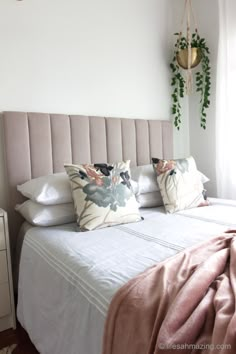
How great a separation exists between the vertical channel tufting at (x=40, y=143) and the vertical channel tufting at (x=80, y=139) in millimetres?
194

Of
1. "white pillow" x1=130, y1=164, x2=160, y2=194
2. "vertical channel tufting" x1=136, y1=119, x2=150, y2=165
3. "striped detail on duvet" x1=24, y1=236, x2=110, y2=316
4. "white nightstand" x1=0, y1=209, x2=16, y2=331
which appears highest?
"vertical channel tufting" x1=136, y1=119, x2=150, y2=165

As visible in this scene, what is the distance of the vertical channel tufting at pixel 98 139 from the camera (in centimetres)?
226

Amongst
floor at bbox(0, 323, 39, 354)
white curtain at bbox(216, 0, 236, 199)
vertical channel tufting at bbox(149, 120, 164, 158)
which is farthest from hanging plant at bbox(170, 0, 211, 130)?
floor at bbox(0, 323, 39, 354)

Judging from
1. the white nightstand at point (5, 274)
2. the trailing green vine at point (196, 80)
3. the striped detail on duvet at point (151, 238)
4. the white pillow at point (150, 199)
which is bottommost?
the white nightstand at point (5, 274)

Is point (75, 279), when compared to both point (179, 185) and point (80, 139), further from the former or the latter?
point (80, 139)

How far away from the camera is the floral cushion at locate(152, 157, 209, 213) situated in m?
2.04

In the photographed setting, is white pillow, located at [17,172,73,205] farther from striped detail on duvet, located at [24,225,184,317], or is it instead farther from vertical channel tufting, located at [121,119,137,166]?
vertical channel tufting, located at [121,119,137,166]

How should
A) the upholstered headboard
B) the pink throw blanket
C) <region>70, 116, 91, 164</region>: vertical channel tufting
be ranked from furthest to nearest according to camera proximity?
<region>70, 116, 91, 164</region>: vertical channel tufting
the upholstered headboard
the pink throw blanket

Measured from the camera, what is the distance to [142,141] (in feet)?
8.38

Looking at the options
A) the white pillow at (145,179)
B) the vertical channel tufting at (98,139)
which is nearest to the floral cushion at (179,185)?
the white pillow at (145,179)

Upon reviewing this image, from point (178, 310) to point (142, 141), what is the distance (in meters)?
1.95

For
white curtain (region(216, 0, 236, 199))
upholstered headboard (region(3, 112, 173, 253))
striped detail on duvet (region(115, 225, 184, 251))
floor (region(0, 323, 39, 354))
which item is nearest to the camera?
striped detail on duvet (region(115, 225, 184, 251))

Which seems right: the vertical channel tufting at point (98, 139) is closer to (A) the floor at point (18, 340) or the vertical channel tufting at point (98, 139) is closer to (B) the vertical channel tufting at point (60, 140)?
(B) the vertical channel tufting at point (60, 140)

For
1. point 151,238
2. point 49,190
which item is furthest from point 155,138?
point 151,238
